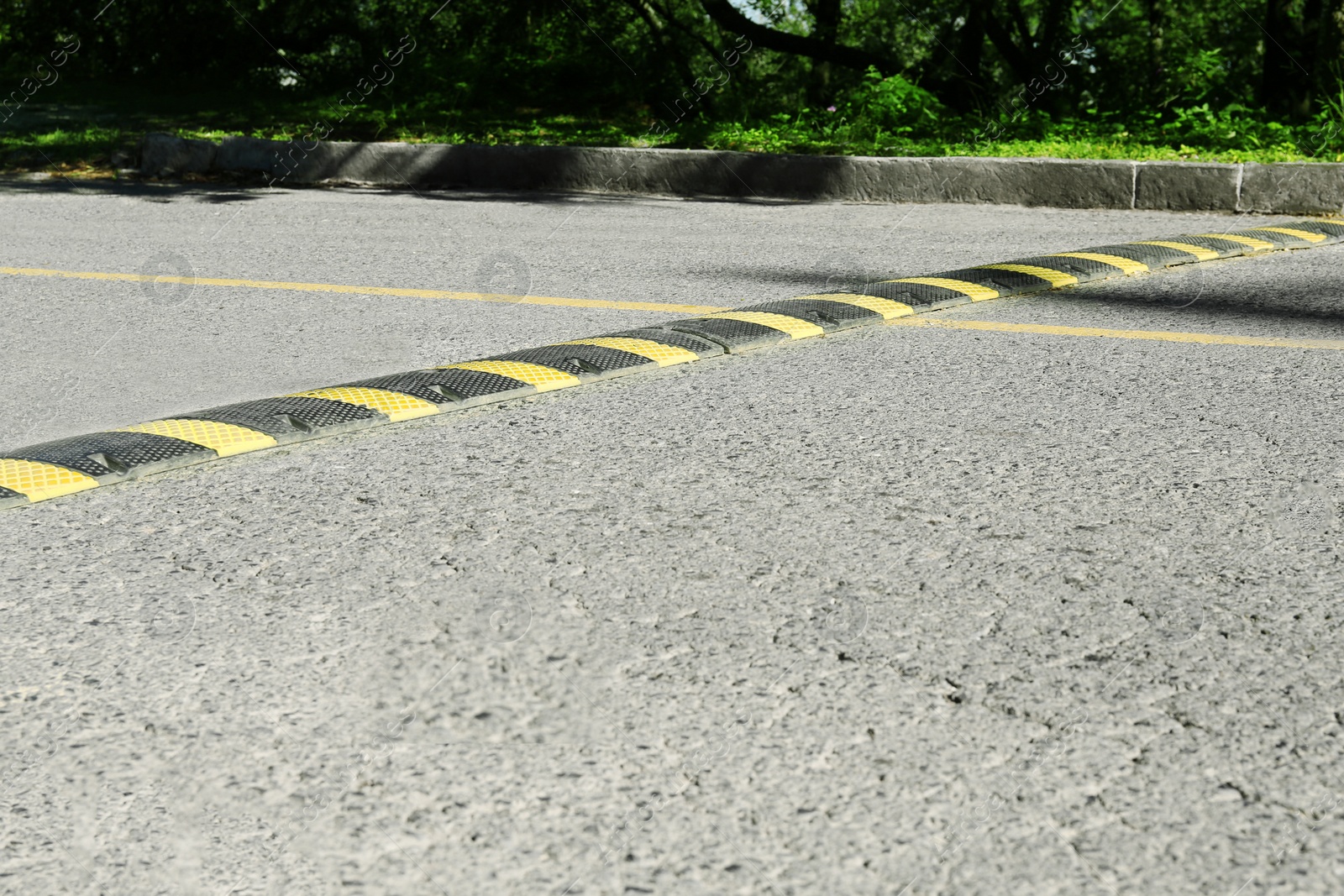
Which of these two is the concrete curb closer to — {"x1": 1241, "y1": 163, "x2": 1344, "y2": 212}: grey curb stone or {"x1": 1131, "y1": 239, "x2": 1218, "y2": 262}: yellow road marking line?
{"x1": 1241, "y1": 163, "x2": 1344, "y2": 212}: grey curb stone

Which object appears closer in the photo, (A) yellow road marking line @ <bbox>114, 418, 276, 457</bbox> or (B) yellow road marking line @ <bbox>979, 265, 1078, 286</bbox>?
(A) yellow road marking line @ <bbox>114, 418, 276, 457</bbox>

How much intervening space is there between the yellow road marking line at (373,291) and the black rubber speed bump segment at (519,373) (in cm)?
50

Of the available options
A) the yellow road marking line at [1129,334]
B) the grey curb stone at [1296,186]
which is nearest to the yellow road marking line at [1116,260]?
the yellow road marking line at [1129,334]

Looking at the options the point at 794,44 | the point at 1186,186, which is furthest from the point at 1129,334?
the point at 794,44

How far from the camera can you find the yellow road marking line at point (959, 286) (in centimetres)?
537

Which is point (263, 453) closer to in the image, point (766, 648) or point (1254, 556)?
point (766, 648)

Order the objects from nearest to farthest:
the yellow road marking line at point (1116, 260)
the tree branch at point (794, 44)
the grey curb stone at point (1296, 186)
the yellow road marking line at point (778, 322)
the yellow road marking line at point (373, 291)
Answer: the yellow road marking line at point (778, 322), the yellow road marking line at point (373, 291), the yellow road marking line at point (1116, 260), the grey curb stone at point (1296, 186), the tree branch at point (794, 44)

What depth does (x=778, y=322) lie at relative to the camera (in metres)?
4.85

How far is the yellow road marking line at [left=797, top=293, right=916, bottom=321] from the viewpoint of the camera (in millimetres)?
5066

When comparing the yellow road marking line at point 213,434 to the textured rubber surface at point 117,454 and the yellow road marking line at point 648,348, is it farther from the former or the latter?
the yellow road marking line at point 648,348

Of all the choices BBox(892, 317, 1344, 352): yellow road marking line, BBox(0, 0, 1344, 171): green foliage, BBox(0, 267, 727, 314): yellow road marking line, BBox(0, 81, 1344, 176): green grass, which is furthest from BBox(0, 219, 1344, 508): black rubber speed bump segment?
BBox(0, 0, 1344, 171): green foliage

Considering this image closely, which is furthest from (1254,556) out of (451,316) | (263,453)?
(451,316)

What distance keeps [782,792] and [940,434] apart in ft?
5.96

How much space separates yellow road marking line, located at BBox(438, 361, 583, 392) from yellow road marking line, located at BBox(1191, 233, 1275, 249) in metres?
3.82
